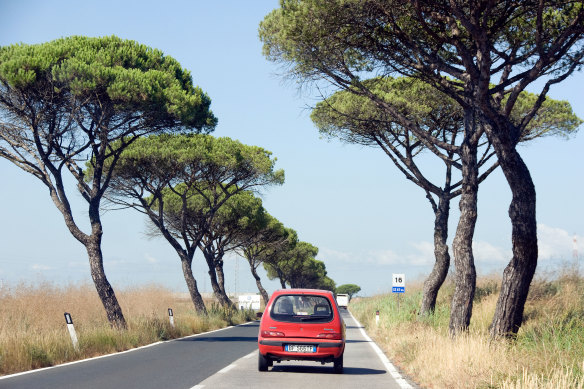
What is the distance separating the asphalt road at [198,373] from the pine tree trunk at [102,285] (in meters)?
3.86

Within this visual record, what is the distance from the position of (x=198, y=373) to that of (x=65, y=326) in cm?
746

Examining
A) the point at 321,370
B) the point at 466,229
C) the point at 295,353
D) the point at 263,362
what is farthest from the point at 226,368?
the point at 466,229

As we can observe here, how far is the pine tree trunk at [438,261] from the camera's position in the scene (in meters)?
24.8

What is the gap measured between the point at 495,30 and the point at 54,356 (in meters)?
11.9

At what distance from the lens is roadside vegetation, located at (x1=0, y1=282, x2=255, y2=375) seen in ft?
46.0

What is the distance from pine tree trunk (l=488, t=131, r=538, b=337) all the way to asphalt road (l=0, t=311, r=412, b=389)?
2.45 meters

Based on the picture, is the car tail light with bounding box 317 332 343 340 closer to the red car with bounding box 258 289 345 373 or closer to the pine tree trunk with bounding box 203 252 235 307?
the red car with bounding box 258 289 345 373

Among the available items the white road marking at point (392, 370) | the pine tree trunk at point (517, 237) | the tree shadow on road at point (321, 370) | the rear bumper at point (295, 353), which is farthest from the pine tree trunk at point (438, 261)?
the rear bumper at point (295, 353)

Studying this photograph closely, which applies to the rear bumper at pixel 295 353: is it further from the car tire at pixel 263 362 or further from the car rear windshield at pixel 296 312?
the car rear windshield at pixel 296 312

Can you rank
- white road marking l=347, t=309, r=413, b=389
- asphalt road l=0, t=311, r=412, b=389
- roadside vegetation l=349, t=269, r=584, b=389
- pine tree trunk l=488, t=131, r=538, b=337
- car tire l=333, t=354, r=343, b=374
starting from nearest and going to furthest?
roadside vegetation l=349, t=269, r=584, b=389, asphalt road l=0, t=311, r=412, b=389, white road marking l=347, t=309, r=413, b=389, pine tree trunk l=488, t=131, r=538, b=337, car tire l=333, t=354, r=343, b=374

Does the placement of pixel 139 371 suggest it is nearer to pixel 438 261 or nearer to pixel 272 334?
pixel 272 334

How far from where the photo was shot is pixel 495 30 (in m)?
15.5

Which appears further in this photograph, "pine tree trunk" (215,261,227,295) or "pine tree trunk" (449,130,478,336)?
"pine tree trunk" (215,261,227,295)

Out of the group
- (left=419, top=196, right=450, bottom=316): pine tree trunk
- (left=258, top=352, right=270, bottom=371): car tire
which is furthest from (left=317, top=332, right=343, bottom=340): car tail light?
(left=419, top=196, right=450, bottom=316): pine tree trunk
